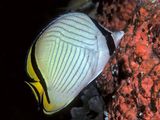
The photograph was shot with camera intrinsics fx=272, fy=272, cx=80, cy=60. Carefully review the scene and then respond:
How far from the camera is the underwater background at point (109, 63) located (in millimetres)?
1721

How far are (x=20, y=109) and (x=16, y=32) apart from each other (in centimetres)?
97

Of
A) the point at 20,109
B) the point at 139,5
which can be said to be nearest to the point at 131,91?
the point at 139,5

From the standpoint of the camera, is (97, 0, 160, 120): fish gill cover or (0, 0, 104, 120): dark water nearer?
(97, 0, 160, 120): fish gill cover

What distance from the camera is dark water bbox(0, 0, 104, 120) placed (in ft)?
10.8

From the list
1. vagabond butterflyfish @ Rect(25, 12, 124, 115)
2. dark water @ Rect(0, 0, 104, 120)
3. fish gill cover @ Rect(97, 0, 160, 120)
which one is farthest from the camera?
dark water @ Rect(0, 0, 104, 120)

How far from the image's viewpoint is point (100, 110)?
2.55m

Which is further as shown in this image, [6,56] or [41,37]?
[6,56]

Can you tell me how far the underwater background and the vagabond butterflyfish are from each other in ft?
0.62

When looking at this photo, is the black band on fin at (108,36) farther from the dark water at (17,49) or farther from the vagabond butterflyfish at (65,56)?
the dark water at (17,49)

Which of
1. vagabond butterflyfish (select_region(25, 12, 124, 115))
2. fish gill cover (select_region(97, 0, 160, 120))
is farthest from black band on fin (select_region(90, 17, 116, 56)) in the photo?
fish gill cover (select_region(97, 0, 160, 120))

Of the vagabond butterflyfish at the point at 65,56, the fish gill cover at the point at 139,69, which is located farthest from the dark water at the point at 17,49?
the vagabond butterflyfish at the point at 65,56

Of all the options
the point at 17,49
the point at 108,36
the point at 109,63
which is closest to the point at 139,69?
the point at 108,36

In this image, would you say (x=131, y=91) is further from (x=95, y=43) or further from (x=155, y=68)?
(x=95, y=43)

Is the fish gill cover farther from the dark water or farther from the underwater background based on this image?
the dark water
